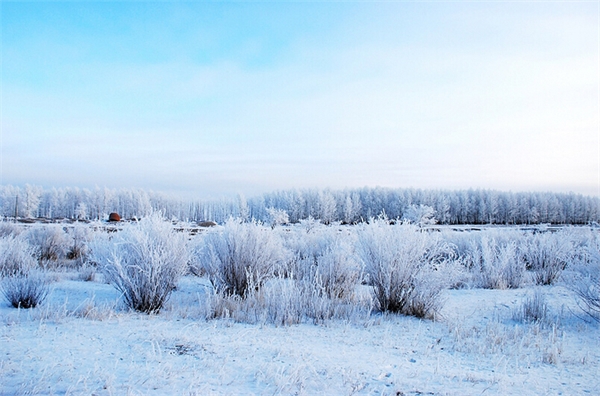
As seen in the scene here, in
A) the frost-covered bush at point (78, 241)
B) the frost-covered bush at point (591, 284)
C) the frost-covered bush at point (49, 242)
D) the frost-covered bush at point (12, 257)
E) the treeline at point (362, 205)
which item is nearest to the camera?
the frost-covered bush at point (591, 284)

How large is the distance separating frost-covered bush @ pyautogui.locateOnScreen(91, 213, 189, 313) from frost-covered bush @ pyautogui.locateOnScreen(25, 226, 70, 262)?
10201mm

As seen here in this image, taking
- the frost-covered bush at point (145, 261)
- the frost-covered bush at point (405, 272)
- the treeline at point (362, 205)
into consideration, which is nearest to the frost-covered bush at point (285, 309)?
the frost-covered bush at point (405, 272)

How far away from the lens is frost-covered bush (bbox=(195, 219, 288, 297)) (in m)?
7.80

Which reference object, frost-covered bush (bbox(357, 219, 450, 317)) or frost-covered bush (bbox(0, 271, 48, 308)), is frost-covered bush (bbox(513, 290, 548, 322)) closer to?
frost-covered bush (bbox(357, 219, 450, 317))

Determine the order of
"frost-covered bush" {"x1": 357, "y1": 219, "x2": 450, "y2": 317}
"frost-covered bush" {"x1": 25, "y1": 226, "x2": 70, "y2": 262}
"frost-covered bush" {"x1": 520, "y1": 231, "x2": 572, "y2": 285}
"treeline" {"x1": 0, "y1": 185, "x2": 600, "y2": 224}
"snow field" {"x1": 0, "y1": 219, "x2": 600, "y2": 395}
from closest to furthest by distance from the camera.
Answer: "snow field" {"x1": 0, "y1": 219, "x2": 600, "y2": 395} < "frost-covered bush" {"x1": 357, "y1": 219, "x2": 450, "y2": 317} < "frost-covered bush" {"x1": 520, "y1": 231, "x2": 572, "y2": 285} < "frost-covered bush" {"x1": 25, "y1": 226, "x2": 70, "y2": 262} < "treeline" {"x1": 0, "y1": 185, "x2": 600, "y2": 224}

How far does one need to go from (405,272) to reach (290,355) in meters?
3.17

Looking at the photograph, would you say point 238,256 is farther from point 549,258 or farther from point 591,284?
point 549,258

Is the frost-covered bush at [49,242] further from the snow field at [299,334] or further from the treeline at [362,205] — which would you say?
the treeline at [362,205]

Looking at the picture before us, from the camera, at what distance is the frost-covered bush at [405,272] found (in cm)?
663

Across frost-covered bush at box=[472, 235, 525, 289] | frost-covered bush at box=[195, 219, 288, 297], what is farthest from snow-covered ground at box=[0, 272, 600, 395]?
frost-covered bush at box=[472, 235, 525, 289]

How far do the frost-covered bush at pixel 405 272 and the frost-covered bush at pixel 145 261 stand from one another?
3383 mm

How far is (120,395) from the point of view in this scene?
3100 millimetres

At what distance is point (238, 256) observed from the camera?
7820 mm

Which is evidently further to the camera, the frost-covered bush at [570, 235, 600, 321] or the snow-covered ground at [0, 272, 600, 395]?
the frost-covered bush at [570, 235, 600, 321]
